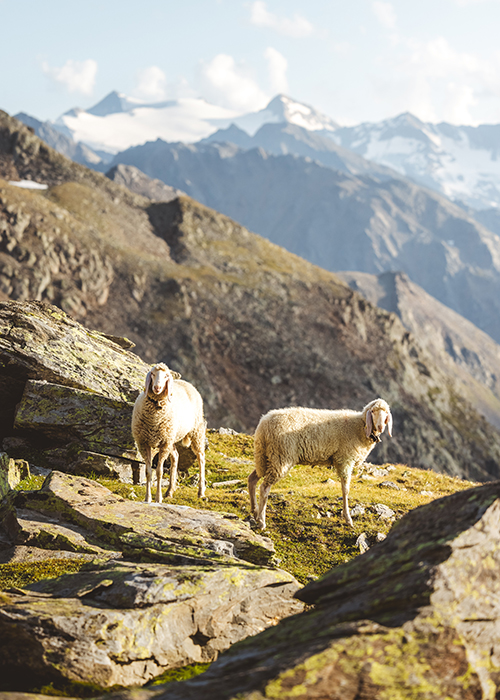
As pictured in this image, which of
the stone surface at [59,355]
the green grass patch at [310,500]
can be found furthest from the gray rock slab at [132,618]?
the stone surface at [59,355]

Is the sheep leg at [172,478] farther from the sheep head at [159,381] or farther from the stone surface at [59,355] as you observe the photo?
the stone surface at [59,355]

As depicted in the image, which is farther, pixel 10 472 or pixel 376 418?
pixel 376 418

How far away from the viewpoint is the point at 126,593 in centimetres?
791

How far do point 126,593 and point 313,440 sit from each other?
1007 centimetres

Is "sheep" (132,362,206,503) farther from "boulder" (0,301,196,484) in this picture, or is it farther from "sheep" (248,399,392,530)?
"sheep" (248,399,392,530)

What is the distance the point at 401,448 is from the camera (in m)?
95.1

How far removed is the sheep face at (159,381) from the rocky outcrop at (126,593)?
12.7ft

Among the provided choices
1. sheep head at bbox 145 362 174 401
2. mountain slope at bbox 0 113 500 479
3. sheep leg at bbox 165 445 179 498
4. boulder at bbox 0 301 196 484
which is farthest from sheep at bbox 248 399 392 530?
mountain slope at bbox 0 113 500 479

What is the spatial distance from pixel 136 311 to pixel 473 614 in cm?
9426

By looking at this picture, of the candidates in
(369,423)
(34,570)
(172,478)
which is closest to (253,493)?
(172,478)

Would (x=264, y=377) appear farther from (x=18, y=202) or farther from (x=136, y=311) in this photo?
(x=18, y=202)

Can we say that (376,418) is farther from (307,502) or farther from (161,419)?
(161,419)

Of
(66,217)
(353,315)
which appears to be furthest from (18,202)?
(353,315)

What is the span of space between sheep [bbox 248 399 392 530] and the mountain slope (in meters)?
64.9
